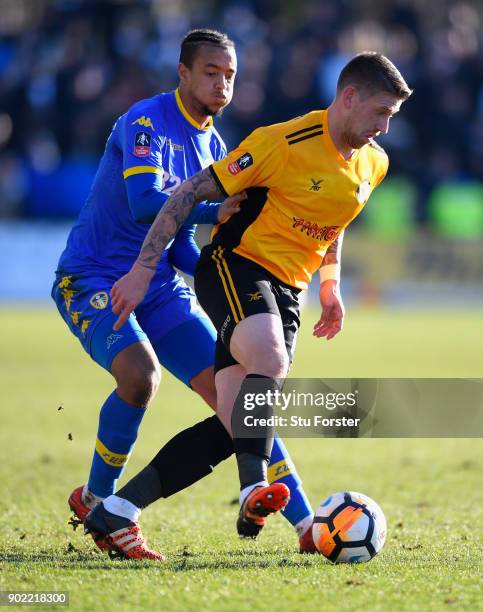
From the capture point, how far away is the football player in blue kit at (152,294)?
17.0 ft

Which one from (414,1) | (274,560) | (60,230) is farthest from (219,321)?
(414,1)

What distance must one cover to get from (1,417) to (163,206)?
5715mm

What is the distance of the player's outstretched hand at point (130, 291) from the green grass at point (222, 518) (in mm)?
1055

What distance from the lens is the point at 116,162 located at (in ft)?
18.6

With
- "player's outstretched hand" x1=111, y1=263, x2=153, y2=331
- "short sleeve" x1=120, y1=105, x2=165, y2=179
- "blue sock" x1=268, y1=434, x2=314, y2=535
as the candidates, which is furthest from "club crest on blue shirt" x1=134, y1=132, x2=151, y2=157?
"blue sock" x1=268, y1=434, x2=314, y2=535

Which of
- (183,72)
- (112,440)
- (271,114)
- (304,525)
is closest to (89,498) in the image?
(112,440)

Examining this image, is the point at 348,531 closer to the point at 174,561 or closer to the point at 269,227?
the point at 174,561

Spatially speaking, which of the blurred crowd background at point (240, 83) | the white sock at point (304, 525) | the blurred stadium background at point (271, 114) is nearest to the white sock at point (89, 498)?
the white sock at point (304, 525)

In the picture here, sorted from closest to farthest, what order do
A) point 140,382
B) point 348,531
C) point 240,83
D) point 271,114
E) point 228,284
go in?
1. point 348,531
2. point 228,284
3. point 140,382
4. point 271,114
5. point 240,83

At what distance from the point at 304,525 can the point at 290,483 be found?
0.21m

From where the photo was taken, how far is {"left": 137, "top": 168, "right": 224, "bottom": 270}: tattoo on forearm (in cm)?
489

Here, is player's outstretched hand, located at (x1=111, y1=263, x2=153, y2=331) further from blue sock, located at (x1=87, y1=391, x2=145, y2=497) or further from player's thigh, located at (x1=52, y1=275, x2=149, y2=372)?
blue sock, located at (x1=87, y1=391, x2=145, y2=497)

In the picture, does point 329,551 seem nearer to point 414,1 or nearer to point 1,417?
point 1,417

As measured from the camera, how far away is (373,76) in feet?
16.1
